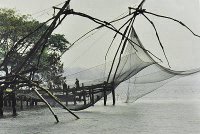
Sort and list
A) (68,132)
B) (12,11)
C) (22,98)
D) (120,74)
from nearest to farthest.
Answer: (68,132), (120,74), (22,98), (12,11)

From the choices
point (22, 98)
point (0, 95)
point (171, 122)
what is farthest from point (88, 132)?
point (22, 98)

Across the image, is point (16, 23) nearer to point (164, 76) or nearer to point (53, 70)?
point (53, 70)

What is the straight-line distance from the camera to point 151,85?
72.9ft

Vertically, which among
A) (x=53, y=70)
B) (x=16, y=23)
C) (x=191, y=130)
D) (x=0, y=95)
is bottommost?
(x=191, y=130)

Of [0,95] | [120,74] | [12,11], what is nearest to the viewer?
[0,95]

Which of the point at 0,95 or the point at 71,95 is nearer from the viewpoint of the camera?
the point at 0,95

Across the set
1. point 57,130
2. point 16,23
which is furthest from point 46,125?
point 16,23

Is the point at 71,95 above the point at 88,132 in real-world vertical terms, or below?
above

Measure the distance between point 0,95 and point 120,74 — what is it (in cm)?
610

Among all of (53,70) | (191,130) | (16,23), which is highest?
(16,23)

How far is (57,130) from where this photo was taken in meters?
14.4

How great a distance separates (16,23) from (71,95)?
9.00 metres

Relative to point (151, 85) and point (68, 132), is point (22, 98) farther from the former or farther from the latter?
point (68, 132)

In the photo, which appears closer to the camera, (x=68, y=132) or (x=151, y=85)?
(x=68, y=132)
